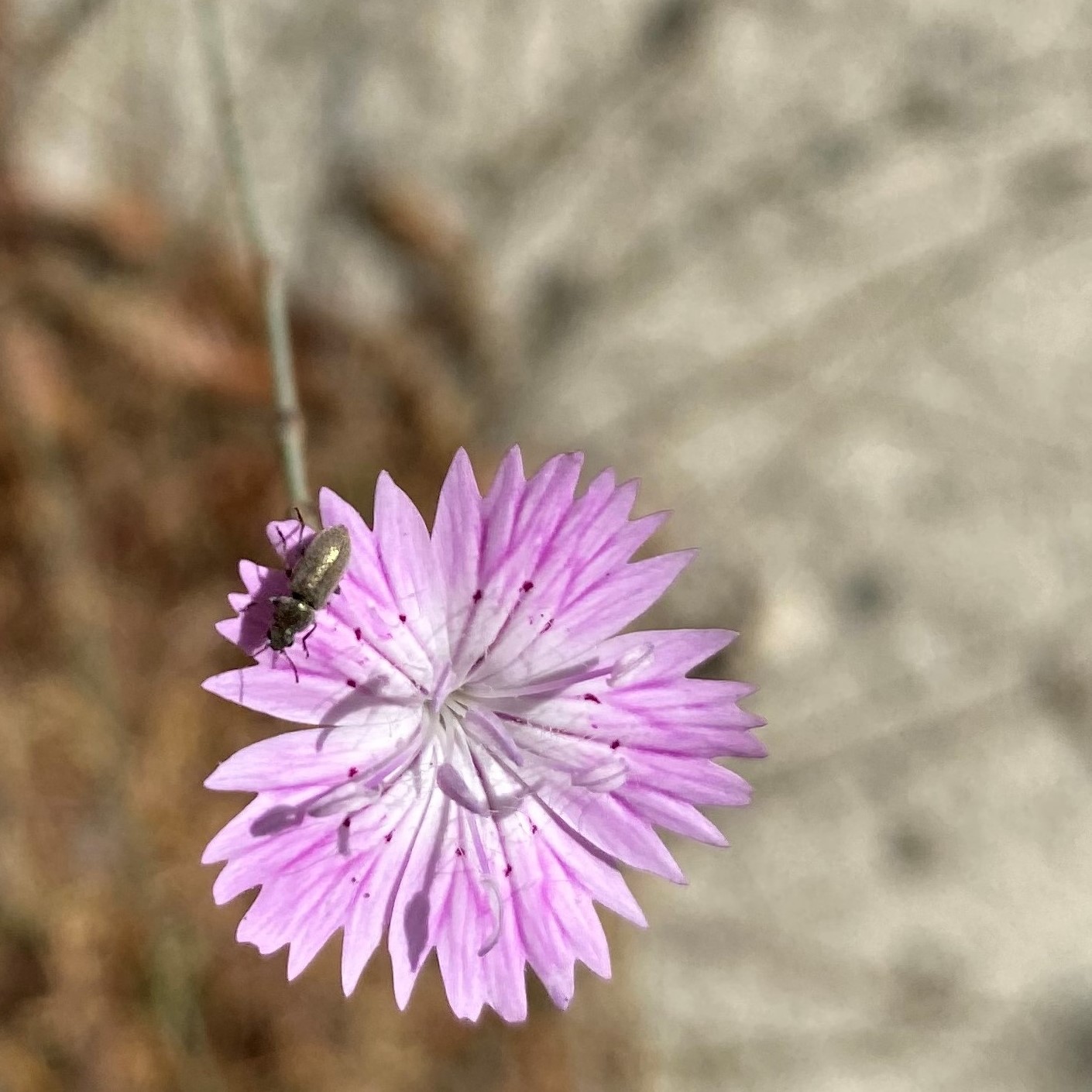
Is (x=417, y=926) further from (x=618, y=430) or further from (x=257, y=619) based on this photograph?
(x=618, y=430)

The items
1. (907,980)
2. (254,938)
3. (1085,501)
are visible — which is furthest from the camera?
(907,980)

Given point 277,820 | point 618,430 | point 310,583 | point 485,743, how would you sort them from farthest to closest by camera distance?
point 618,430
point 485,743
point 277,820
point 310,583

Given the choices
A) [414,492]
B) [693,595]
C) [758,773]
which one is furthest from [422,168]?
[758,773]

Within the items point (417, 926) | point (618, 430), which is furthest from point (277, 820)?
point (618, 430)

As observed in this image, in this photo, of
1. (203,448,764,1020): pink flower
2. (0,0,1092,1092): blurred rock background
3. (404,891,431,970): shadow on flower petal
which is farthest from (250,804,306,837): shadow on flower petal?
(0,0,1092,1092): blurred rock background

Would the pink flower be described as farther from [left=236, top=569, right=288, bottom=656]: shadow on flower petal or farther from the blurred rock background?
the blurred rock background

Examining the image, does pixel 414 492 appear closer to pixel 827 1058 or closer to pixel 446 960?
pixel 446 960

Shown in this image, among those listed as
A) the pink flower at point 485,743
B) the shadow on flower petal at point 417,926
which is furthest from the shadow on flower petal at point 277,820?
the shadow on flower petal at point 417,926
